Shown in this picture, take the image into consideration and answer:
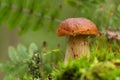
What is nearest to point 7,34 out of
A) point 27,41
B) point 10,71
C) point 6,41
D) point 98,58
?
point 6,41

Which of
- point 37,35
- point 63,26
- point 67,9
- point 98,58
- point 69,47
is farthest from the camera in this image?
point 37,35

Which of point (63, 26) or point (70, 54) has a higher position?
point (63, 26)

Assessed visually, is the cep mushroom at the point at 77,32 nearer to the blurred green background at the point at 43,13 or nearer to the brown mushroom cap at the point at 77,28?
the brown mushroom cap at the point at 77,28

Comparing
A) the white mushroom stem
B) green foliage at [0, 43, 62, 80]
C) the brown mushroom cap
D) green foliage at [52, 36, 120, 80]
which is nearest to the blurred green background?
green foliage at [0, 43, 62, 80]

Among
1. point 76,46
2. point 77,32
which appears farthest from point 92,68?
point 76,46

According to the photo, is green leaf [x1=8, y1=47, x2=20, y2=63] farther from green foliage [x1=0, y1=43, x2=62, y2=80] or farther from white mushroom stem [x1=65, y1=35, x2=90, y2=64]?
white mushroom stem [x1=65, y1=35, x2=90, y2=64]

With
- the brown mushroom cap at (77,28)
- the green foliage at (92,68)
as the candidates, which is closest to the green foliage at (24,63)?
Result: the brown mushroom cap at (77,28)

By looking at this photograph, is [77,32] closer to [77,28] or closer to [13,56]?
[77,28]

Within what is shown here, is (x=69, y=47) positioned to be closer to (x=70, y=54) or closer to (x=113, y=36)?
(x=70, y=54)
